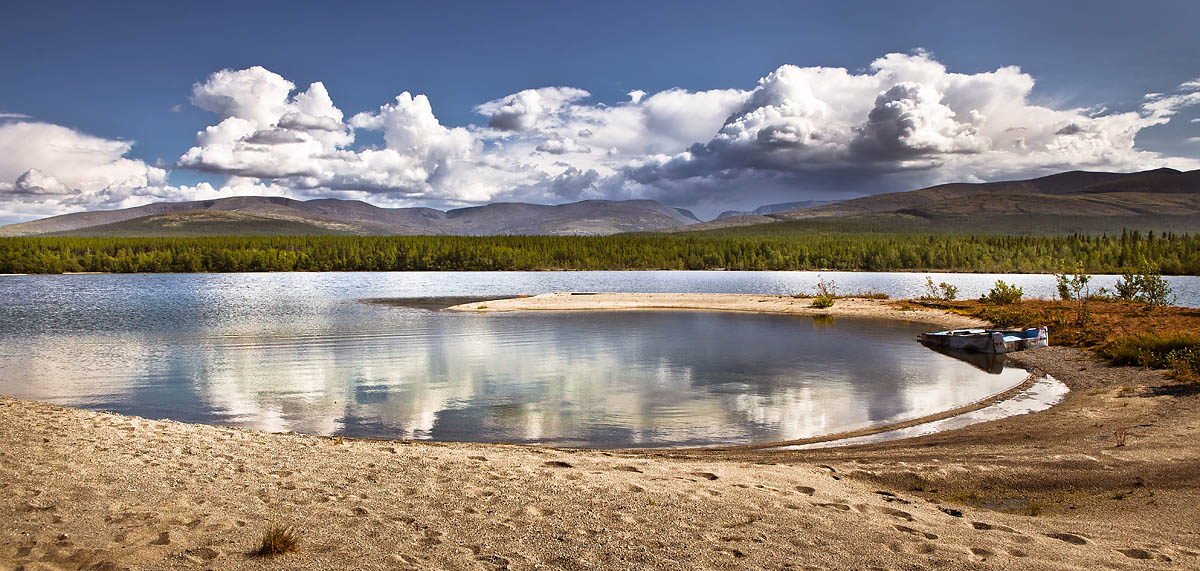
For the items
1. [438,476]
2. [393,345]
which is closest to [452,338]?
[393,345]

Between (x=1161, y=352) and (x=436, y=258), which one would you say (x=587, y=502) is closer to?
(x=1161, y=352)

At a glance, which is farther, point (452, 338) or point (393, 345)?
point (452, 338)

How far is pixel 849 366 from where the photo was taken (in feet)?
90.6

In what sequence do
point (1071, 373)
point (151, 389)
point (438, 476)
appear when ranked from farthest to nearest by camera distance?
1. point (1071, 373)
2. point (151, 389)
3. point (438, 476)

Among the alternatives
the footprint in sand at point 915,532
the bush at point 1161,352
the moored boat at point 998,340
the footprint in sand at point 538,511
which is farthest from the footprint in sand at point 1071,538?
the moored boat at point 998,340

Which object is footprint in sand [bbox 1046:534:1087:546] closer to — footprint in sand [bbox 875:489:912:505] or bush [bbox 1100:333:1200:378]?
footprint in sand [bbox 875:489:912:505]

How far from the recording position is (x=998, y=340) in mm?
31031

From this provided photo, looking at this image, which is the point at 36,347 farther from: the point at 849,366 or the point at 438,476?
the point at 849,366

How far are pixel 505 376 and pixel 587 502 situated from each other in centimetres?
1604

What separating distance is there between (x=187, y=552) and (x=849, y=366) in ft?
82.8

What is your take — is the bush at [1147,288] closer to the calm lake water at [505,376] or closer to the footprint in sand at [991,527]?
the calm lake water at [505,376]

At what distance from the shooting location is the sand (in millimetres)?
7500

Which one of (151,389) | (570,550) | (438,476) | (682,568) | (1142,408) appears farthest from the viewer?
(151,389)

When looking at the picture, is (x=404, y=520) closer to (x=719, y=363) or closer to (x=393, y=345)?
(x=719, y=363)
